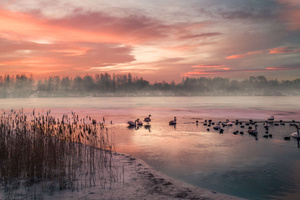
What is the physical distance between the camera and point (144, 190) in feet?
31.4

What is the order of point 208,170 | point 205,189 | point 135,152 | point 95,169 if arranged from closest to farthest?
Result: point 205,189 < point 95,169 < point 208,170 < point 135,152

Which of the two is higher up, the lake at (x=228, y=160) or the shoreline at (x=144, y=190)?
the shoreline at (x=144, y=190)

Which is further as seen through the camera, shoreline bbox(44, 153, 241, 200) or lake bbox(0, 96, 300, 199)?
lake bbox(0, 96, 300, 199)

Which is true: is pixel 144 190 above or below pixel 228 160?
above

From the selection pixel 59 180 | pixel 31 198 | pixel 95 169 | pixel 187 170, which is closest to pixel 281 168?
pixel 187 170

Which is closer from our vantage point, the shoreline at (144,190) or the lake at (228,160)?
the shoreline at (144,190)

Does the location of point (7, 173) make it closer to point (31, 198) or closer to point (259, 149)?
point (31, 198)

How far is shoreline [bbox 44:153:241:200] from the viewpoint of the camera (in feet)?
29.2

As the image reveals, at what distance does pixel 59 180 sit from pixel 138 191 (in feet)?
10.2

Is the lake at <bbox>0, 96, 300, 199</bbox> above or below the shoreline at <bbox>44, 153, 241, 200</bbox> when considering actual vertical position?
below

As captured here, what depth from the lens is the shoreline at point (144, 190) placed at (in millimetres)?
8891

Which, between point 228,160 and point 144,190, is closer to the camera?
point 144,190

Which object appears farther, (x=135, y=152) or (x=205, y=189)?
(x=135, y=152)

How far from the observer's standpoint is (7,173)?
9.94 metres
